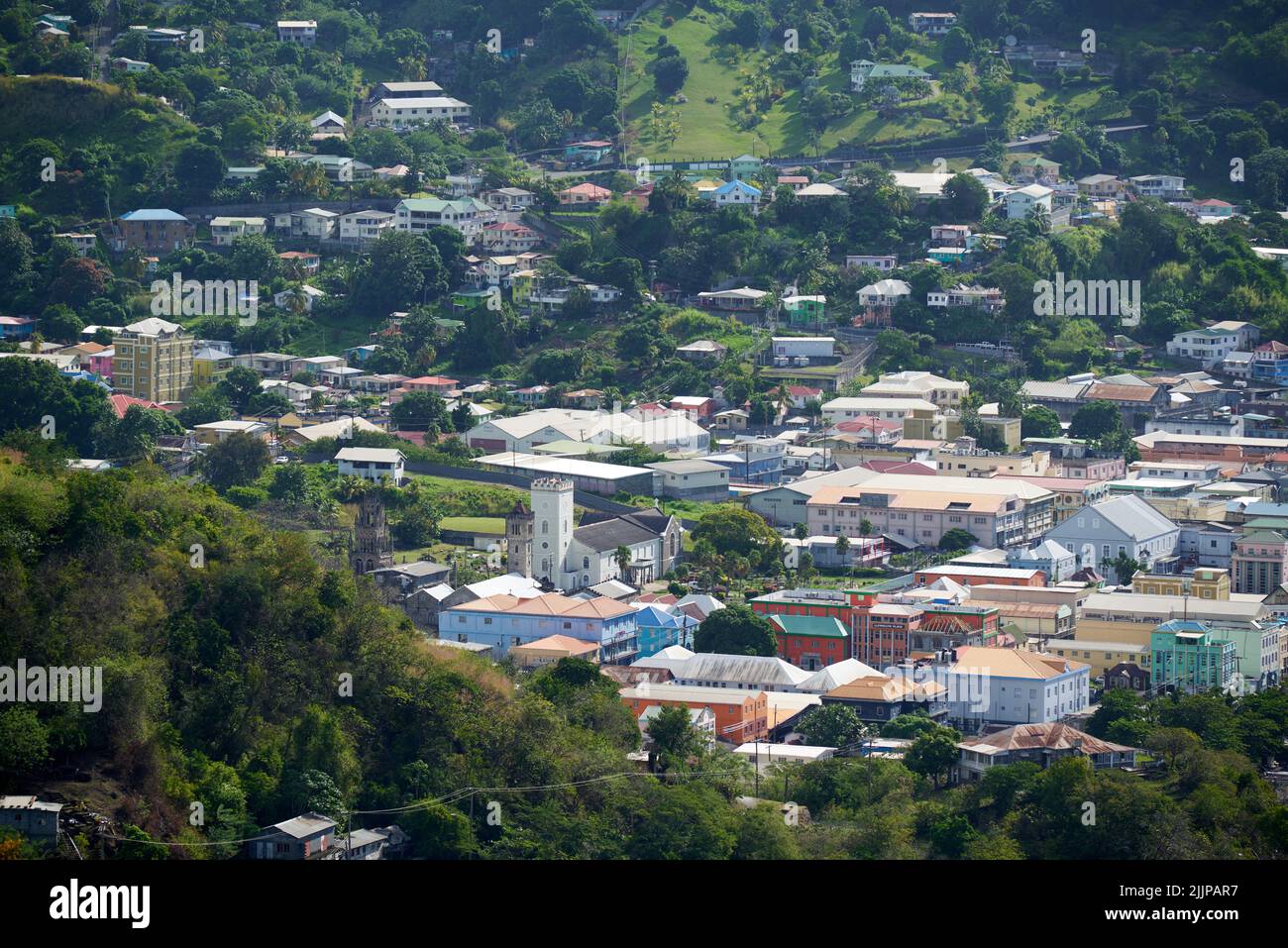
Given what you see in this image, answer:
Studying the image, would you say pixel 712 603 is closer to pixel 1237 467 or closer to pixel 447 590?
pixel 447 590

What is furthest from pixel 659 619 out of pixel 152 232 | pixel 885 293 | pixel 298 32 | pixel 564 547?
pixel 298 32

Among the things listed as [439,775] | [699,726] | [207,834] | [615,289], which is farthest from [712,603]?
[615,289]

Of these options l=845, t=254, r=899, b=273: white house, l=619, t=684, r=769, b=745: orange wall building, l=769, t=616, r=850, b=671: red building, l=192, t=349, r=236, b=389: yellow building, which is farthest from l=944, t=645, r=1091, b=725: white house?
l=845, t=254, r=899, b=273: white house

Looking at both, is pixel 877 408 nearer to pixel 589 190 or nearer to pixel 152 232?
pixel 589 190

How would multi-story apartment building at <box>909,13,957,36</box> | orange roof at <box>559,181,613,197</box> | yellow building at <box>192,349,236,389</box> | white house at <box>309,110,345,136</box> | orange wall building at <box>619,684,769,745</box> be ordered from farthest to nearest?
multi-story apartment building at <box>909,13,957,36</box>, white house at <box>309,110,345,136</box>, orange roof at <box>559,181,613,197</box>, yellow building at <box>192,349,236,389</box>, orange wall building at <box>619,684,769,745</box>

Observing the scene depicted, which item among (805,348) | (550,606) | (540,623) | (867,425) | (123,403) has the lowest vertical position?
(540,623)

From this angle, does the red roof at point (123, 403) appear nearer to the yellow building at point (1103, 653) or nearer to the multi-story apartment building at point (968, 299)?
the multi-story apartment building at point (968, 299)

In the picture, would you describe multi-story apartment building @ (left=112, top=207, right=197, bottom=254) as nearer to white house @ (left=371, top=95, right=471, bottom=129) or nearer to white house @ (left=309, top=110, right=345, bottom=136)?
white house @ (left=309, top=110, right=345, bottom=136)
